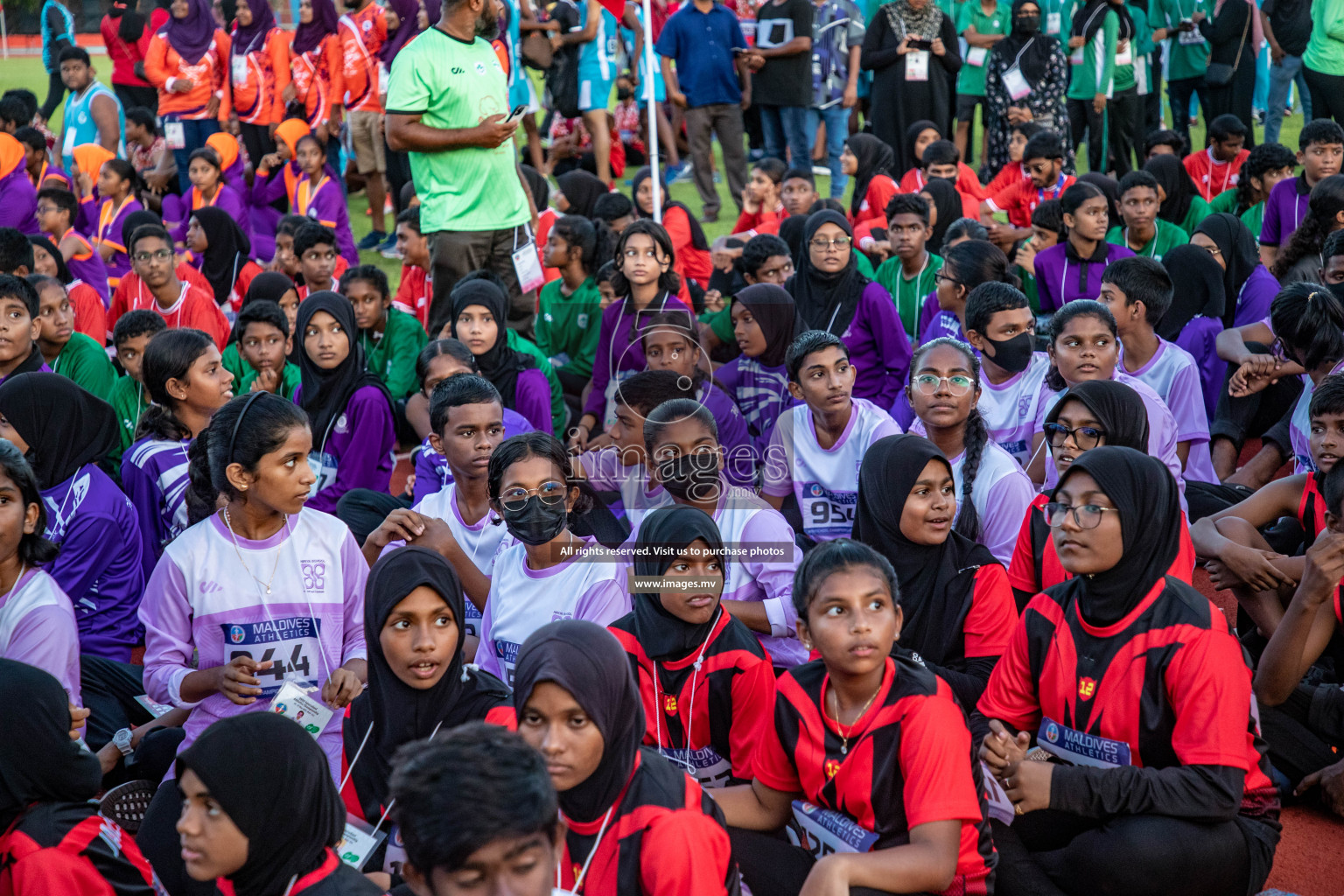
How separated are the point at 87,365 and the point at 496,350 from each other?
6.05 feet

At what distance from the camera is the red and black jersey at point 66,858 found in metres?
2.36

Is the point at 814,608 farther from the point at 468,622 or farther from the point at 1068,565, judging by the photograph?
the point at 468,622

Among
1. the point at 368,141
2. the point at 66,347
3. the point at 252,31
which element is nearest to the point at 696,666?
the point at 66,347

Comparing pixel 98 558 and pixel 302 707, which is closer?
pixel 302 707

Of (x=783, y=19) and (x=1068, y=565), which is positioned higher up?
(x=783, y=19)

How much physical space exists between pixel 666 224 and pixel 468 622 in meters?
4.66

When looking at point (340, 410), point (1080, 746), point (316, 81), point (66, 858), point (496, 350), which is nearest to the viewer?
point (66, 858)

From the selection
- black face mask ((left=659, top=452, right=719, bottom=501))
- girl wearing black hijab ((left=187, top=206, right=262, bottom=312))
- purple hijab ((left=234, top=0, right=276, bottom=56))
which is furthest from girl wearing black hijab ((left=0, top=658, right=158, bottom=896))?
purple hijab ((left=234, top=0, right=276, bottom=56))

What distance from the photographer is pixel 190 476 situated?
A: 380 cm

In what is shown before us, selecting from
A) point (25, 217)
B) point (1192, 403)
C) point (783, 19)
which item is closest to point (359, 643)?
point (1192, 403)

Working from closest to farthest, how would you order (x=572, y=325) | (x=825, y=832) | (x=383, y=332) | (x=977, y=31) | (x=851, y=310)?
(x=825, y=832)
(x=851, y=310)
(x=383, y=332)
(x=572, y=325)
(x=977, y=31)

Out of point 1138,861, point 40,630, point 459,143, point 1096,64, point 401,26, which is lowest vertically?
point 1138,861

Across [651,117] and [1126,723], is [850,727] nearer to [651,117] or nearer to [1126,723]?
[1126,723]

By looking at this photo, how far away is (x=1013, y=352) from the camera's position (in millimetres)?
4617
